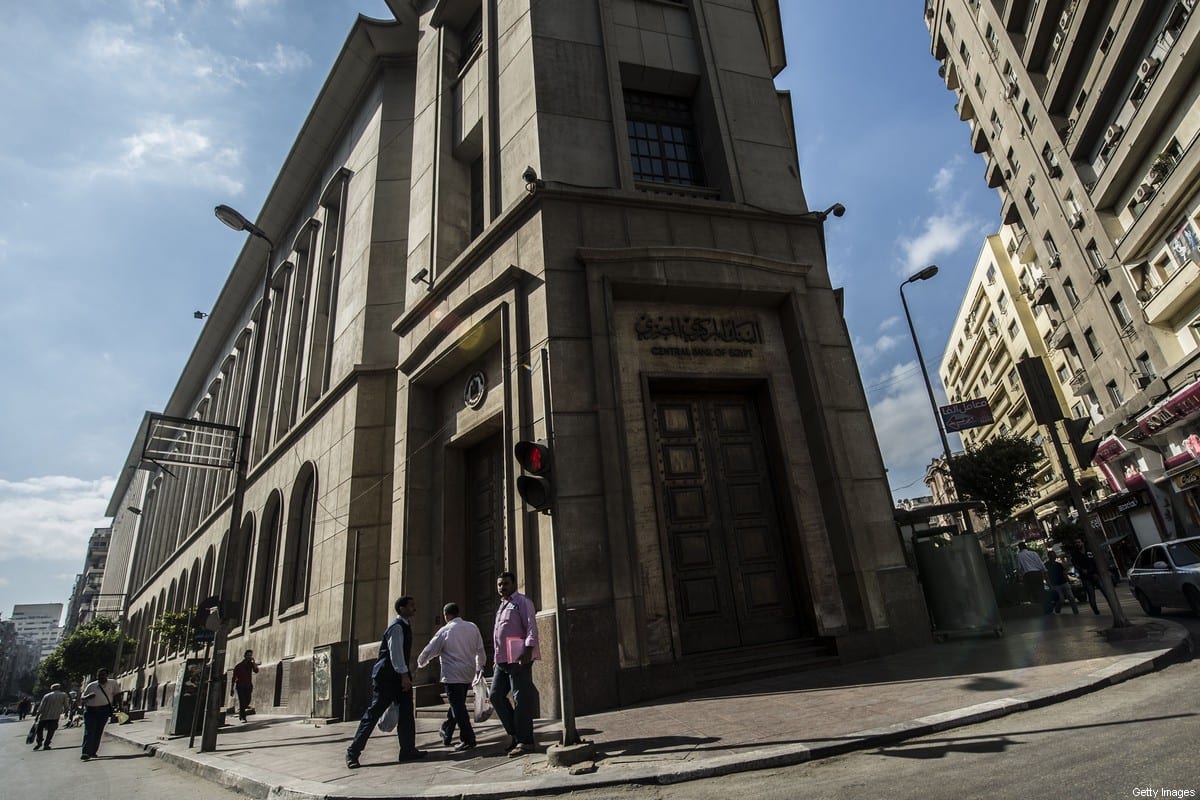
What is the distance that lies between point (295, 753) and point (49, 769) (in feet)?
24.6

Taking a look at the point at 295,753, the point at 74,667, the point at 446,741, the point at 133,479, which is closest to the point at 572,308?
the point at 446,741

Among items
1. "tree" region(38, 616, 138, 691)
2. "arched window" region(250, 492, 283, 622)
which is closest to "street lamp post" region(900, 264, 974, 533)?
"arched window" region(250, 492, 283, 622)

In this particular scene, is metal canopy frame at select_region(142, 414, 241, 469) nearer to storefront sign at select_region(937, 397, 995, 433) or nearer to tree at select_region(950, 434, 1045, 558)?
storefront sign at select_region(937, 397, 995, 433)

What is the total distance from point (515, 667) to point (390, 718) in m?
1.65

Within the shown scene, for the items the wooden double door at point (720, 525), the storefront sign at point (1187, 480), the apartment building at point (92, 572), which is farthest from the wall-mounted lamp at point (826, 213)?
the apartment building at point (92, 572)

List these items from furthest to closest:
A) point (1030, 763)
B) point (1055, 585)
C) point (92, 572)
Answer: point (92, 572)
point (1055, 585)
point (1030, 763)

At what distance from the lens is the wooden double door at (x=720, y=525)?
362 inches

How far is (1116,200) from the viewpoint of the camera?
25.2 m

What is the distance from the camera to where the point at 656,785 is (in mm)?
4352

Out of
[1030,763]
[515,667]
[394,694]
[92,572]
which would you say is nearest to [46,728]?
[394,694]

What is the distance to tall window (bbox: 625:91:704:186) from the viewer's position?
12.7 m

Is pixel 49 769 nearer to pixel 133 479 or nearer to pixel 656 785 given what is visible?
pixel 656 785

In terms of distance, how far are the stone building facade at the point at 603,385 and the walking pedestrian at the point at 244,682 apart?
0.49 m

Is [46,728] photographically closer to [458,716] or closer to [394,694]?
[394,694]
